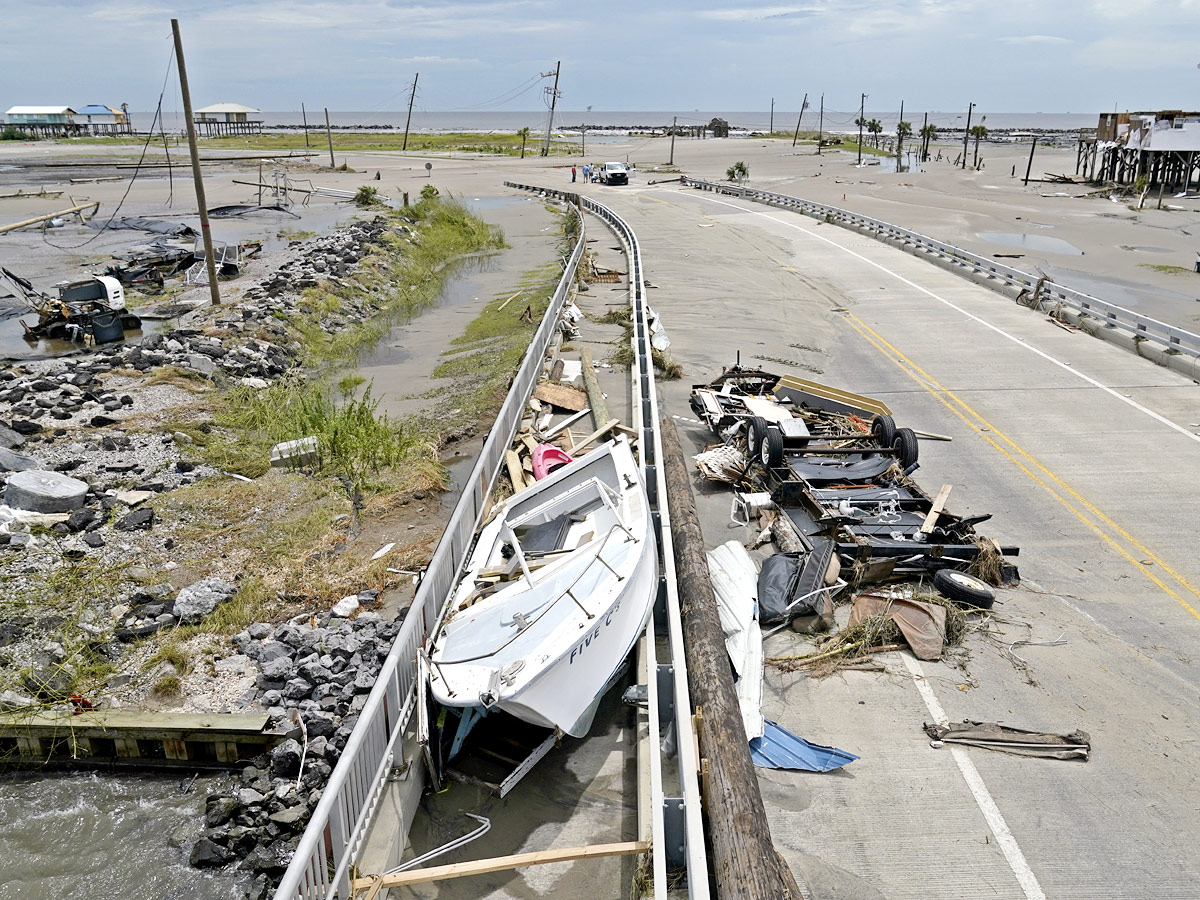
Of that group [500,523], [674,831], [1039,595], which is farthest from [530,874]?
[1039,595]

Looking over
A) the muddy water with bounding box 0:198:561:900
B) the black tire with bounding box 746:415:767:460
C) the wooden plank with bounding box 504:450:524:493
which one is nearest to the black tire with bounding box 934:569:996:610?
the black tire with bounding box 746:415:767:460

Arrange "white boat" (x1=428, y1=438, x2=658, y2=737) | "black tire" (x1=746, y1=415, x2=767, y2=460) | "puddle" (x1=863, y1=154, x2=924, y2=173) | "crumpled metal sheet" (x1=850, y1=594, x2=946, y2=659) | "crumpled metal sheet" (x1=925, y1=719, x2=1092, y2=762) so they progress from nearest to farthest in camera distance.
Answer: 1. "white boat" (x1=428, y1=438, x2=658, y2=737)
2. "crumpled metal sheet" (x1=925, y1=719, x2=1092, y2=762)
3. "crumpled metal sheet" (x1=850, y1=594, x2=946, y2=659)
4. "black tire" (x1=746, y1=415, x2=767, y2=460)
5. "puddle" (x1=863, y1=154, x2=924, y2=173)

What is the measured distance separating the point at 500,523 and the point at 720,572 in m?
3.00

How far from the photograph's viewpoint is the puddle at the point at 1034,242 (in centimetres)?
4569

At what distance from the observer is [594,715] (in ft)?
28.5

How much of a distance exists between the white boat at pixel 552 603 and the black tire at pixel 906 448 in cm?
538

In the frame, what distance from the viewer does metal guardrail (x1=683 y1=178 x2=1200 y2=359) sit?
22781 mm

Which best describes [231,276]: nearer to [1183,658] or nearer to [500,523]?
[500,523]

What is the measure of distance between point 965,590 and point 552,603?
5673 millimetres

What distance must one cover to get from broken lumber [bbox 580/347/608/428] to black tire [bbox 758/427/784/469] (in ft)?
11.5

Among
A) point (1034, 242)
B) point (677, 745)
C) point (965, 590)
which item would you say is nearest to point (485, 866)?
point (677, 745)

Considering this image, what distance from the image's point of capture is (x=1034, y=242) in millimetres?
48156

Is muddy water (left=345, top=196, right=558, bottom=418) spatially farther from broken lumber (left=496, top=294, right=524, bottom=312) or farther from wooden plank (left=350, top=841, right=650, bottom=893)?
wooden plank (left=350, top=841, right=650, bottom=893)

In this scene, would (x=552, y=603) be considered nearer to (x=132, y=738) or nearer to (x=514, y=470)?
(x=132, y=738)
